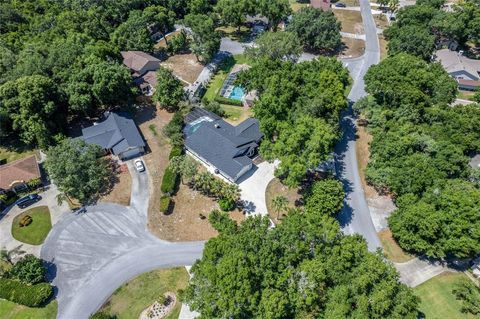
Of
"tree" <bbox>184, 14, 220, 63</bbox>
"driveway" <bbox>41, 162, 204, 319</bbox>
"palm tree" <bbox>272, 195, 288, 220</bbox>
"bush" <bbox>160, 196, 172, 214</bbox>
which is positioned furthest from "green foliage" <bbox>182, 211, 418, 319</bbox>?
"tree" <bbox>184, 14, 220, 63</bbox>

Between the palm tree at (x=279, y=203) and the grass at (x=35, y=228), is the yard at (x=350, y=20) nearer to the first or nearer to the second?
the palm tree at (x=279, y=203)

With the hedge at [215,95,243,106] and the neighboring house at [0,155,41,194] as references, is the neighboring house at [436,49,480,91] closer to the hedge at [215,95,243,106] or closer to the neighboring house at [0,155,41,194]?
the hedge at [215,95,243,106]

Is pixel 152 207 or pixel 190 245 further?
pixel 152 207

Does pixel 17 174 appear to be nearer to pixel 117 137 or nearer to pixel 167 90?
pixel 117 137

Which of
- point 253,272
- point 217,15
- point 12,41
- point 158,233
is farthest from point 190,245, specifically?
point 217,15

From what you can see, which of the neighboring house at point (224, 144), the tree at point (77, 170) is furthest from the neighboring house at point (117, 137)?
the neighboring house at point (224, 144)

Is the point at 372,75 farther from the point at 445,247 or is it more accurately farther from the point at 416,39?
the point at 445,247

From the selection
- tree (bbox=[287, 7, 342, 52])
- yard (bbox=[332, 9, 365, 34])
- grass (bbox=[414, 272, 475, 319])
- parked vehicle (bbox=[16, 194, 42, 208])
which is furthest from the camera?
yard (bbox=[332, 9, 365, 34])
